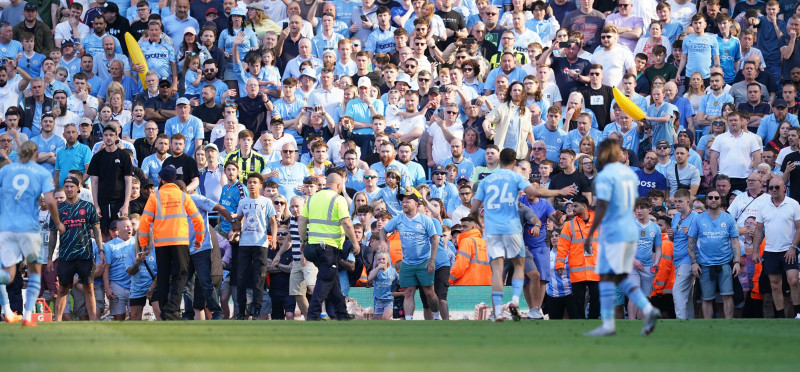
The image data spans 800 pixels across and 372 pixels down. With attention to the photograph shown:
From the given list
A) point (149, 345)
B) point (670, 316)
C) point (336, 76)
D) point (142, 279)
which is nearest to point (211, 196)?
point (142, 279)

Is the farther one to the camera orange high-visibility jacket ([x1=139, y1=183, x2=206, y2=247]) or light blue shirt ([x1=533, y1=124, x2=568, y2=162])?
light blue shirt ([x1=533, y1=124, x2=568, y2=162])

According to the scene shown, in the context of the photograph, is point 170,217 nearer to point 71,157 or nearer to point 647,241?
point 71,157

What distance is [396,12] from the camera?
77.8 feet

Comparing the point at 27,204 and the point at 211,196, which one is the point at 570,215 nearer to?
the point at 211,196

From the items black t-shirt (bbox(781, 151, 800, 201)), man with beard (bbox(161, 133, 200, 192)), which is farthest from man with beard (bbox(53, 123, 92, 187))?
black t-shirt (bbox(781, 151, 800, 201))

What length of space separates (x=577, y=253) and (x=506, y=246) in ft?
7.48

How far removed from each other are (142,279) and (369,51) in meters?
8.43

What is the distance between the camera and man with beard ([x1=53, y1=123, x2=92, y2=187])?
1898 cm

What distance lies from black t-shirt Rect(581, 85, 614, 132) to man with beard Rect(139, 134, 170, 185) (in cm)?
773

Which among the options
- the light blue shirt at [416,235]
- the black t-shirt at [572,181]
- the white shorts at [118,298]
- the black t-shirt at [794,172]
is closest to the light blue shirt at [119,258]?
the white shorts at [118,298]

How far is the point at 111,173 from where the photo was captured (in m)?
→ 18.0

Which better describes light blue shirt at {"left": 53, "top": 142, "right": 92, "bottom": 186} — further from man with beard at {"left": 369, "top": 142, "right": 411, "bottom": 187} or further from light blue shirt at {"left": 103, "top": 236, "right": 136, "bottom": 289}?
man with beard at {"left": 369, "top": 142, "right": 411, "bottom": 187}

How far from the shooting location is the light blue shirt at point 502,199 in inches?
517

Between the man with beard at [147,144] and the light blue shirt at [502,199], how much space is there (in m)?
8.26
